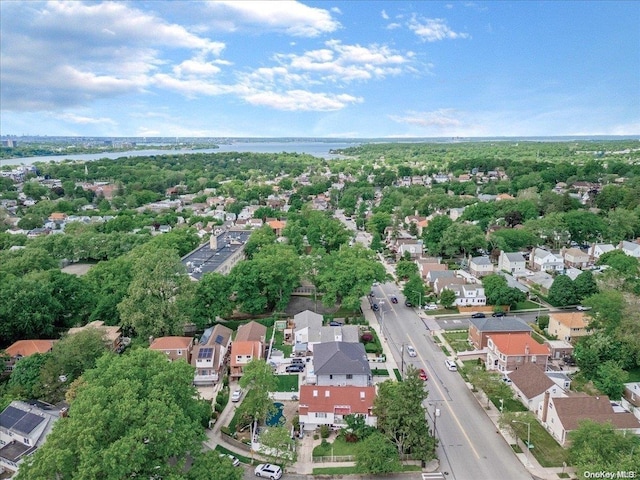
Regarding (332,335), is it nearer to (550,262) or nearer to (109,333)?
(109,333)

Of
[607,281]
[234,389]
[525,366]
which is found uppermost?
[607,281]

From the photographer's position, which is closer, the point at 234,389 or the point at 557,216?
the point at 234,389

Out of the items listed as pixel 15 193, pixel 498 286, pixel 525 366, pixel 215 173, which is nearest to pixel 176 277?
pixel 525 366

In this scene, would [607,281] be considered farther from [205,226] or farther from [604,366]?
[205,226]

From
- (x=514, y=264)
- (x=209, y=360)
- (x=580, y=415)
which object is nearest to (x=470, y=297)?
(x=514, y=264)

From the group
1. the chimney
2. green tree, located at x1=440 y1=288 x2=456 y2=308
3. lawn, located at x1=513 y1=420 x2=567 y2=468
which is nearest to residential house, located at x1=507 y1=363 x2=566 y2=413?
A: the chimney

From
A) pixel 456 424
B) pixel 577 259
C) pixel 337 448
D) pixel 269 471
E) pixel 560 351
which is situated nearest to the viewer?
pixel 269 471

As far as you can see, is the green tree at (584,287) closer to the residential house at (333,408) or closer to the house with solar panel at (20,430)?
the residential house at (333,408)
